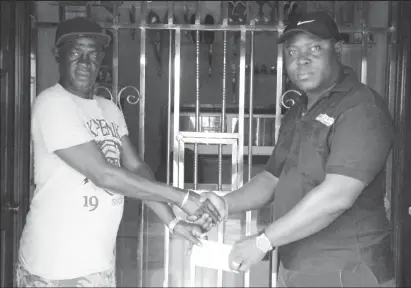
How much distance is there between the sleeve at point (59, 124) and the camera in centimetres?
193

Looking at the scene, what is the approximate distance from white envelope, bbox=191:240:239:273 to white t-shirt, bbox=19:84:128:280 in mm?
381

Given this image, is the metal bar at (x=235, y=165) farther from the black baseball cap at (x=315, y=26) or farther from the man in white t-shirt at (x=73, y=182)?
the black baseball cap at (x=315, y=26)

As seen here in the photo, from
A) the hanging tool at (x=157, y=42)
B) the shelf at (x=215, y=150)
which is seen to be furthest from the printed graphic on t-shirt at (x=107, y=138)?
the hanging tool at (x=157, y=42)

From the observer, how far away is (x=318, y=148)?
1.83 metres

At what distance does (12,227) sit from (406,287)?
204 centimetres

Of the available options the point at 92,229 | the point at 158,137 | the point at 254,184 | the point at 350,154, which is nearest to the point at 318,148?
the point at 350,154

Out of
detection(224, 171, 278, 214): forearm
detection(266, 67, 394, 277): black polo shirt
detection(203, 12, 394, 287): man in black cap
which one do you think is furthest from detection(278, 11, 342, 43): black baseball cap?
detection(224, 171, 278, 214): forearm

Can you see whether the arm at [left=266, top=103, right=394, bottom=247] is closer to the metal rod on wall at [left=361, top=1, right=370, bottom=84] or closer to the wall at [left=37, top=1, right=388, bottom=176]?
the metal rod on wall at [left=361, top=1, right=370, bottom=84]

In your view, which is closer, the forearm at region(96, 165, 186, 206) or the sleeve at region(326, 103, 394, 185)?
the sleeve at region(326, 103, 394, 185)

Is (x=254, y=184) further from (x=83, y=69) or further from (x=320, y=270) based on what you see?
(x=83, y=69)

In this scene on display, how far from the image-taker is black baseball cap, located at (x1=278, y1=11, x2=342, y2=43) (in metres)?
1.92

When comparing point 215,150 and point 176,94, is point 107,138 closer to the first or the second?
point 176,94

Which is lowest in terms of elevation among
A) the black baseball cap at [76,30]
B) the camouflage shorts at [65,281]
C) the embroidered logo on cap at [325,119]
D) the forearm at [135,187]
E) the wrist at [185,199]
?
the camouflage shorts at [65,281]

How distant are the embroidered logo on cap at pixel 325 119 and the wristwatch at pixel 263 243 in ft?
1.60
